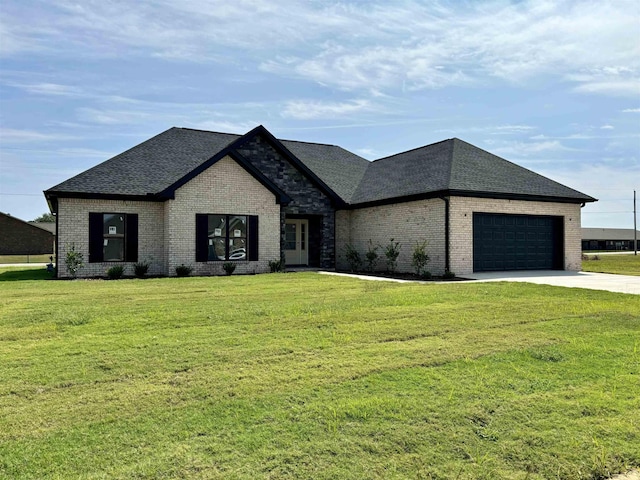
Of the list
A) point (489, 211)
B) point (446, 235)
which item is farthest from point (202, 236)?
point (489, 211)

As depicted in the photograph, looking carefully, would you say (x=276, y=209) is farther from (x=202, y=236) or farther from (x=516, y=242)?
(x=516, y=242)

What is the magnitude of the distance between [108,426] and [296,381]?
177 centimetres

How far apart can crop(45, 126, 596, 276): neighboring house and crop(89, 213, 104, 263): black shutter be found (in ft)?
0.12

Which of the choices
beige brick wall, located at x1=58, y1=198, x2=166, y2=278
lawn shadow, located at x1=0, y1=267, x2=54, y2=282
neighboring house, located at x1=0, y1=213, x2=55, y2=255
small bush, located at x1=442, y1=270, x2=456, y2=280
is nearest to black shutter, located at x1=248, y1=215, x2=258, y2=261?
beige brick wall, located at x1=58, y1=198, x2=166, y2=278

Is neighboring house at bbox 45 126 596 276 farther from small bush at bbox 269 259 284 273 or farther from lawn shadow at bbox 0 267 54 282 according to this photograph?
lawn shadow at bbox 0 267 54 282

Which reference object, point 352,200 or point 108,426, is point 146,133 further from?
point 108,426

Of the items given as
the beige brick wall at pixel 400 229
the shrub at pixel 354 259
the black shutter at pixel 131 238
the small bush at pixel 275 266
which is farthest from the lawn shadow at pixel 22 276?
the beige brick wall at pixel 400 229

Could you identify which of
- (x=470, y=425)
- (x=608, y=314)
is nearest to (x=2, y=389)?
(x=470, y=425)

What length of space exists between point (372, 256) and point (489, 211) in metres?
5.20

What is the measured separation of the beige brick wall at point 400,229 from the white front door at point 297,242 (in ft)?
5.14

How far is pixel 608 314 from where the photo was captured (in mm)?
8352

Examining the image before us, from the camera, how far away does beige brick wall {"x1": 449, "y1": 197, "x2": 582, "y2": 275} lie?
1706 cm

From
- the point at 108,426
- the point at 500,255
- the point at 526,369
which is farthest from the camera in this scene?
the point at 500,255

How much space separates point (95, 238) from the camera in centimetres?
1702
